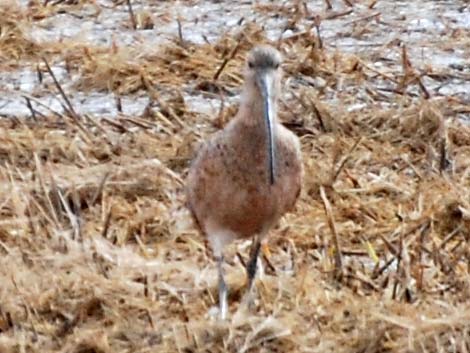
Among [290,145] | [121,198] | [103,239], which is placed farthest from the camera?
[121,198]

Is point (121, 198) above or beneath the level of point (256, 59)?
beneath

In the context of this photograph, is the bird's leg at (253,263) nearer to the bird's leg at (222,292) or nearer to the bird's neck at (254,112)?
the bird's leg at (222,292)

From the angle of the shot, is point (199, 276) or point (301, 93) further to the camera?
point (301, 93)

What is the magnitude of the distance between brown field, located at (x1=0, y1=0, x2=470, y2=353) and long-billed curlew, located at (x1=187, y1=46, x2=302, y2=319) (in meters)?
0.28

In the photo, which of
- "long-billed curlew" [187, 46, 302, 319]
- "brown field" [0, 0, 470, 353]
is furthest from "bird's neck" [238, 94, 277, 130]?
"brown field" [0, 0, 470, 353]

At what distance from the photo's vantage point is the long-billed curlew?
5.70m

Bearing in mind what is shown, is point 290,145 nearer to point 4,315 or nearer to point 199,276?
point 199,276

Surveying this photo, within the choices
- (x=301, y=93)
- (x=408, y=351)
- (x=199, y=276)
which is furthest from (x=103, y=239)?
(x=301, y=93)

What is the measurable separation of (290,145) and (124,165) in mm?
1602

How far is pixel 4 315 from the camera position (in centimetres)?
571

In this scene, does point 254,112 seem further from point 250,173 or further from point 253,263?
point 253,263

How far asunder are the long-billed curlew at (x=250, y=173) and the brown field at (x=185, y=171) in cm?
28

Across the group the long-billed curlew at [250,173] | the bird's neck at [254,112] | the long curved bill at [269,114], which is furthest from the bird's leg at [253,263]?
the bird's neck at [254,112]

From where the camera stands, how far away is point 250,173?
5.71 m
